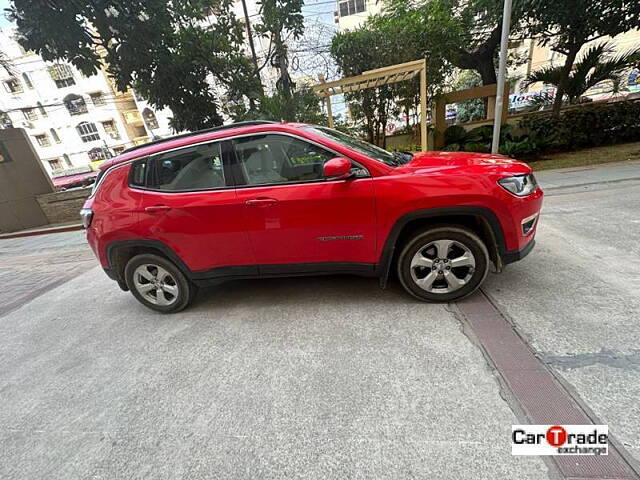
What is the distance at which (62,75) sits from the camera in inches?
1094

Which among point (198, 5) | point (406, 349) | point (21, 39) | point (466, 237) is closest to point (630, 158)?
point (466, 237)

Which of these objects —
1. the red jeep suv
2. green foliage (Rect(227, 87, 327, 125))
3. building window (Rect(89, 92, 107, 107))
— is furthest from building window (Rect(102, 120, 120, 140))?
the red jeep suv

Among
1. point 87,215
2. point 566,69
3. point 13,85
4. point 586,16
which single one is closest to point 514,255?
point 87,215

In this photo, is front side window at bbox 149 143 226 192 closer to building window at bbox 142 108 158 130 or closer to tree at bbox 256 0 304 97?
tree at bbox 256 0 304 97

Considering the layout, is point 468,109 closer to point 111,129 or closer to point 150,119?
point 150,119

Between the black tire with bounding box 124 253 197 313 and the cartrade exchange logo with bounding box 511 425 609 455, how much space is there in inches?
114

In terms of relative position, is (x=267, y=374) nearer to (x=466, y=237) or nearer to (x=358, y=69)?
(x=466, y=237)

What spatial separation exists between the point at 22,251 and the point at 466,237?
34.3 feet

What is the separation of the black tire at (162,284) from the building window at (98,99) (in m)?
35.0

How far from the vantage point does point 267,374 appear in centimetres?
208

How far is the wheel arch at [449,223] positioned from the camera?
2246 millimetres

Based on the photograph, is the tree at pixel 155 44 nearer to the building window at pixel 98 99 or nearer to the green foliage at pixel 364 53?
the green foliage at pixel 364 53

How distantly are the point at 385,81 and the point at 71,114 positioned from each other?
115 feet

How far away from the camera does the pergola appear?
6437 mm
